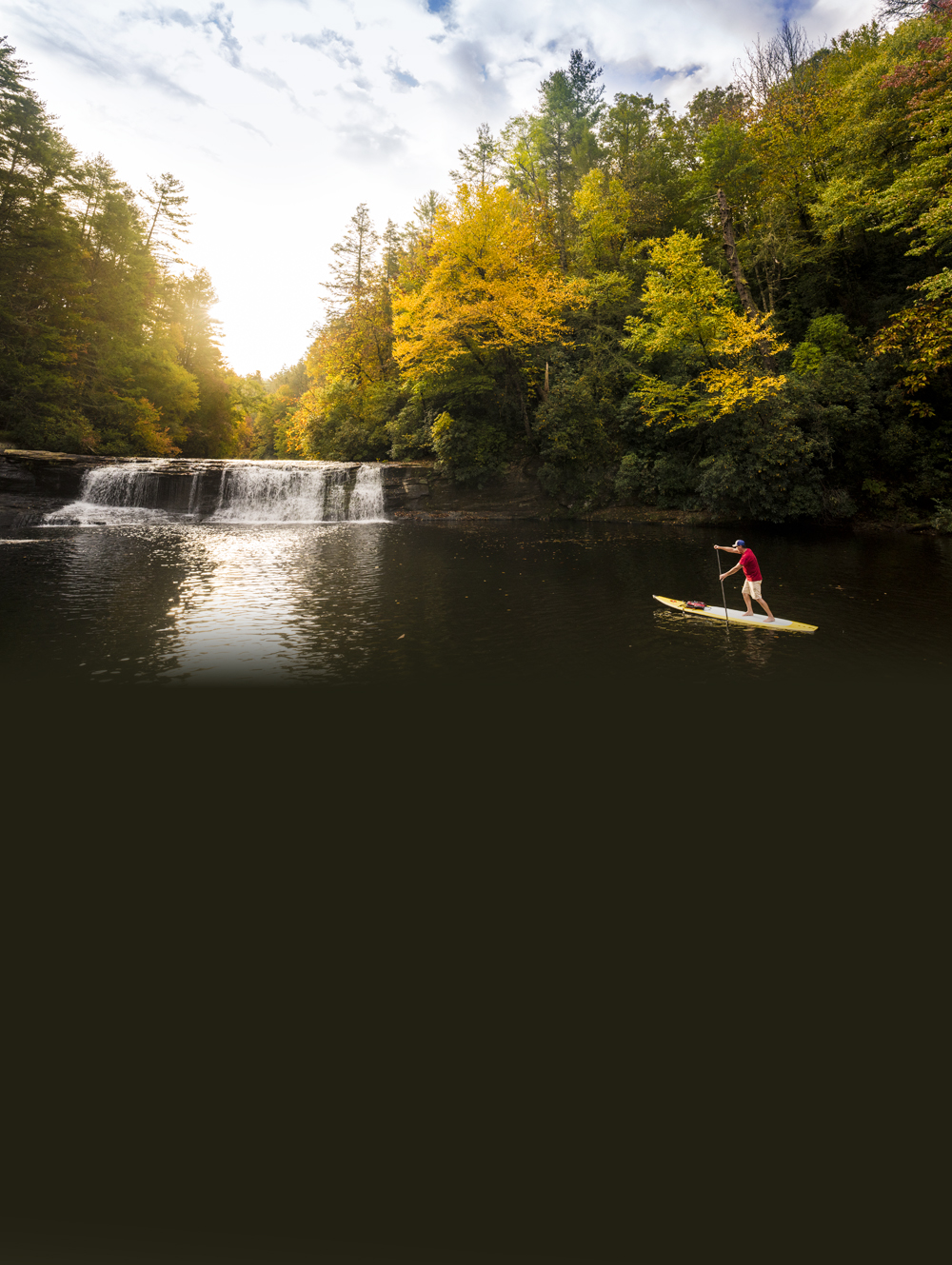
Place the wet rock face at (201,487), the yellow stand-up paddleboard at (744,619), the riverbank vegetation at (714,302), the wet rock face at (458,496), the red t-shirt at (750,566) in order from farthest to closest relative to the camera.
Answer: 1. the wet rock face at (458,496)
2. the wet rock face at (201,487)
3. the riverbank vegetation at (714,302)
4. the red t-shirt at (750,566)
5. the yellow stand-up paddleboard at (744,619)

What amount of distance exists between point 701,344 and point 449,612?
20438mm

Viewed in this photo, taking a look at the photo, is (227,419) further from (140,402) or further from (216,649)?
(216,649)

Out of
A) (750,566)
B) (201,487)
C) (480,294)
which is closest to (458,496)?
(480,294)

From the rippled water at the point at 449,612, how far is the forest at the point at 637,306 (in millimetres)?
5989

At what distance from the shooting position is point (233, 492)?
3102 centimetres

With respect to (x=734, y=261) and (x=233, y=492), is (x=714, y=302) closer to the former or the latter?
(x=734, y=261)

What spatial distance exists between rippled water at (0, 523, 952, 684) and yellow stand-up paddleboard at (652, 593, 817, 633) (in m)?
0.23

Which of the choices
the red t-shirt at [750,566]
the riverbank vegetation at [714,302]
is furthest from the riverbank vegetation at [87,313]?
the red t-shirt at [750,566]

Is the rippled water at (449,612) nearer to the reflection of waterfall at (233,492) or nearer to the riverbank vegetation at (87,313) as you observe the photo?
the reflection of waterfall at (233,492)

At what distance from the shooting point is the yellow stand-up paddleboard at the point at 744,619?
11.1 meters

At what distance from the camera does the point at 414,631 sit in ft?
36.3

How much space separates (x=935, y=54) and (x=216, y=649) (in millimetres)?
29817

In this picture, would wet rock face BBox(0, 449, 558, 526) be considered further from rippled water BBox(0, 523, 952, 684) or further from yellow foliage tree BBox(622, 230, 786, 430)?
rippled water BBox(0, 523, 952, 684)

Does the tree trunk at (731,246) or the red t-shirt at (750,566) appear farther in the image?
the tree trunk at (731,246)
